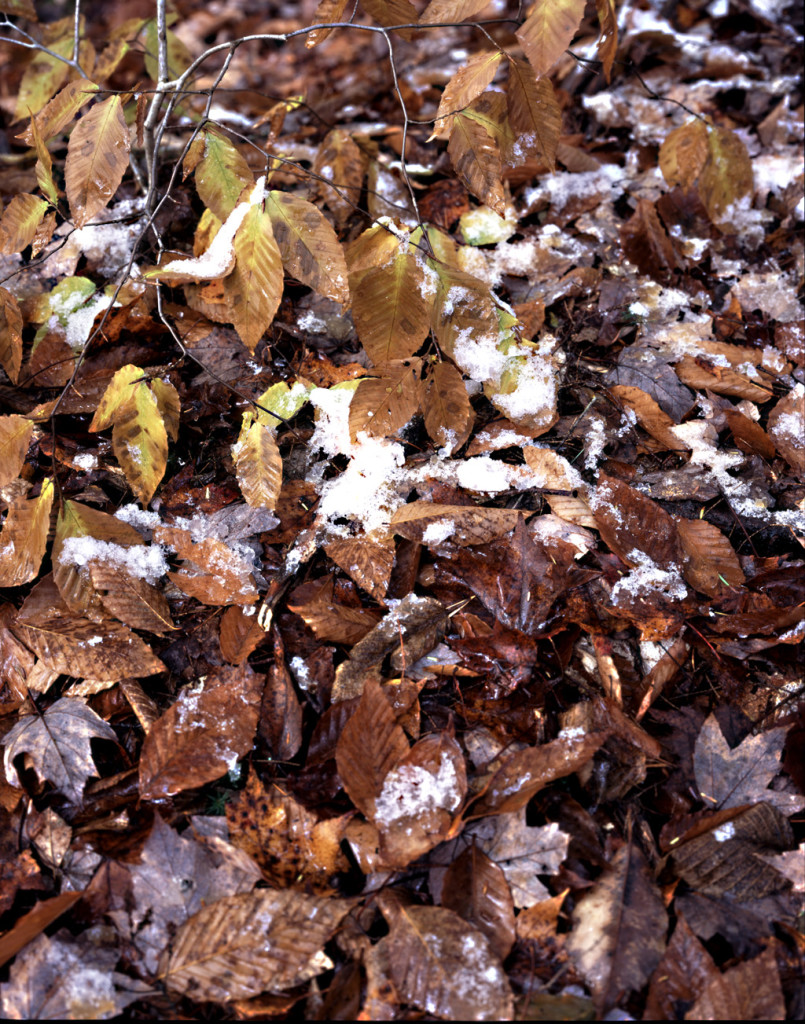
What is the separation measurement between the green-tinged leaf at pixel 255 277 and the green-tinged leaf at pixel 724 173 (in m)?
1.64

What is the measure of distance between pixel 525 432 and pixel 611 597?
52cm

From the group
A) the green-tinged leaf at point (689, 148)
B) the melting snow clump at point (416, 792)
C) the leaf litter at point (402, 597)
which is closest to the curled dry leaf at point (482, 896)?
the leaf litter at point (402, 597)

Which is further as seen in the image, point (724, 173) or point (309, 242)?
point (724, 173)

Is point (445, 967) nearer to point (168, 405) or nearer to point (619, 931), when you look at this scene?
point (619, 931)

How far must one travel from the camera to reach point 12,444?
160 centimetres

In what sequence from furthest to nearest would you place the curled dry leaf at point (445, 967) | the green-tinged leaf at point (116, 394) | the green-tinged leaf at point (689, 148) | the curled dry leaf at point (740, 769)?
the green-tinged leaf at point (689, 148)
the green-tinged leaf at point (116, 394)
the curled dry leaf at point (740, 769)
the curled dry leaf at point (445, 967)

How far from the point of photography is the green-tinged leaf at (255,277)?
1.51 meters

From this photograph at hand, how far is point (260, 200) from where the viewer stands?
1496 mm

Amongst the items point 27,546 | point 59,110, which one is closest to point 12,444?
point 27,546

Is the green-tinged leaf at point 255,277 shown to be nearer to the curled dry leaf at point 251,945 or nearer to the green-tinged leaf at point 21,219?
the green-tinged leaf at point 21,219

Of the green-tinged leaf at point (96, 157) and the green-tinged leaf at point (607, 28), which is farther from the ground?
the green-tinged leaf at point (607, 28)

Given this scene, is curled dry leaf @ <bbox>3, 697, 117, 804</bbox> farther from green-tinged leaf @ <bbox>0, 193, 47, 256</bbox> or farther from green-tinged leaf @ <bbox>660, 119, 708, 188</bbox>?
green-tinged leaf @ <bbox>660, 119, 708, 188</bbox>

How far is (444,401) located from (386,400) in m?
0.15

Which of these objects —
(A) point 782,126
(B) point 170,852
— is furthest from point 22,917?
(A) point 782,126
